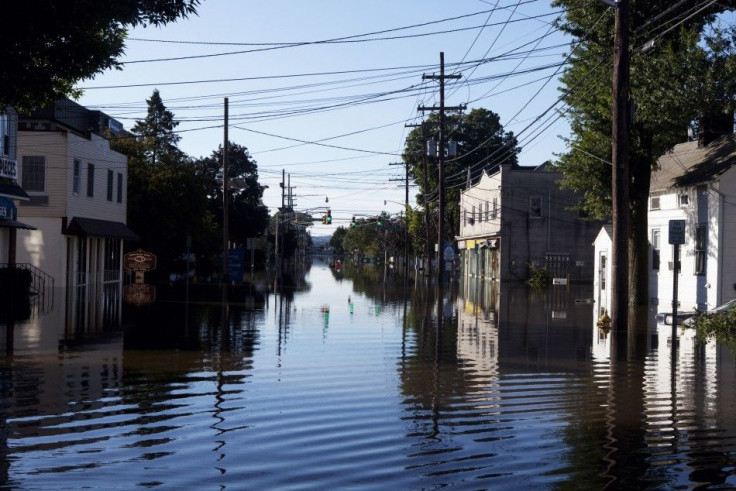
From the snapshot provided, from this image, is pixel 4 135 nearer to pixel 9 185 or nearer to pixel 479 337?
pixel 9 185

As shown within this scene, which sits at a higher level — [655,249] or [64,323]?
[655,249]

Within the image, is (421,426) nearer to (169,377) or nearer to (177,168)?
(169,377)

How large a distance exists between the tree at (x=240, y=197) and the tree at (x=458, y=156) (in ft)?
53.9

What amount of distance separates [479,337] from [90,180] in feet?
86.3

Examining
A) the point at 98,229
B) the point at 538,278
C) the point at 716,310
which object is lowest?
the point at 716,310

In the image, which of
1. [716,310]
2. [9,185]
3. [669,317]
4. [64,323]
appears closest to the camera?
[64,323]

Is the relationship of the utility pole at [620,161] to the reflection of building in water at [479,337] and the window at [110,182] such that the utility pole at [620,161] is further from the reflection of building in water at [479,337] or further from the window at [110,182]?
the window at [110,182]

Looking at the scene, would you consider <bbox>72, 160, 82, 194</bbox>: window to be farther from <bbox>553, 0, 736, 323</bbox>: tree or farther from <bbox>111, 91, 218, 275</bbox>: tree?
<bbox>553, 0, 736, 323</bbox>: tree

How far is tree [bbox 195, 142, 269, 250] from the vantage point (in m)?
91.2

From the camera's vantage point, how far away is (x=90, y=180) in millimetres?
43031

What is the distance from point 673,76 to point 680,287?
7.99 m

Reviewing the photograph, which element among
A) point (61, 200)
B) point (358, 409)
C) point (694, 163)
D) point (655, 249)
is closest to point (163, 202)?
point (61, 200)

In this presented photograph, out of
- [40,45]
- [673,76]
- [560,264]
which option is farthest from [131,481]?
[560,264]

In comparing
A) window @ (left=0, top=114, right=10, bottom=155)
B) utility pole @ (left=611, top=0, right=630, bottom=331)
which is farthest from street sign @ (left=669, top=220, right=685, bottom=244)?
window @ (left=0, top=114, right=10, bottom=155)
